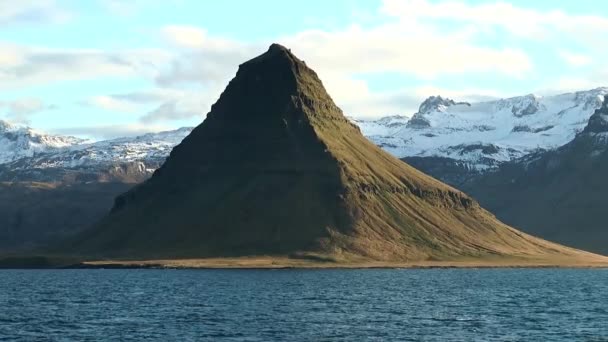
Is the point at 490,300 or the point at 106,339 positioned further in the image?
the point at 490,300

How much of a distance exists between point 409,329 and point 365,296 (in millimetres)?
57103

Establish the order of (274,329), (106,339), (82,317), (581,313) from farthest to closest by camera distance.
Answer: (581,313) < (82,317) < (274,329) < (106,339)

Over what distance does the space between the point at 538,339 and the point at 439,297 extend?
6690 centimetres

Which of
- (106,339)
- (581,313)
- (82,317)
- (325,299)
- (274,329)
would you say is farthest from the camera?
(325,299)

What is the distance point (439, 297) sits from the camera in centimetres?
19562

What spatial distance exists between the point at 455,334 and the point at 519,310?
40628 millimetres

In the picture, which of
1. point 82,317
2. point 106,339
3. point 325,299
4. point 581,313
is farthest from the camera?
point 325,299

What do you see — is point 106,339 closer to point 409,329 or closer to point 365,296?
point 409,329

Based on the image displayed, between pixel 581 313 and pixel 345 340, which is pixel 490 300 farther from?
pixel 345 340

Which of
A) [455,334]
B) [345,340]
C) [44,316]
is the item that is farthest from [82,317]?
[455,334]

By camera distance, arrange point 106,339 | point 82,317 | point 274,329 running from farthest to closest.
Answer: point 82,317 → point 274,329 → point 106,339

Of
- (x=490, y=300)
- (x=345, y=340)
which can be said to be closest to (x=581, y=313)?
(x=490, y=300)

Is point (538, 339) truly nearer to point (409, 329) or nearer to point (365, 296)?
point (409, 329)

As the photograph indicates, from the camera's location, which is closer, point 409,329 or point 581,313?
point 409,329
